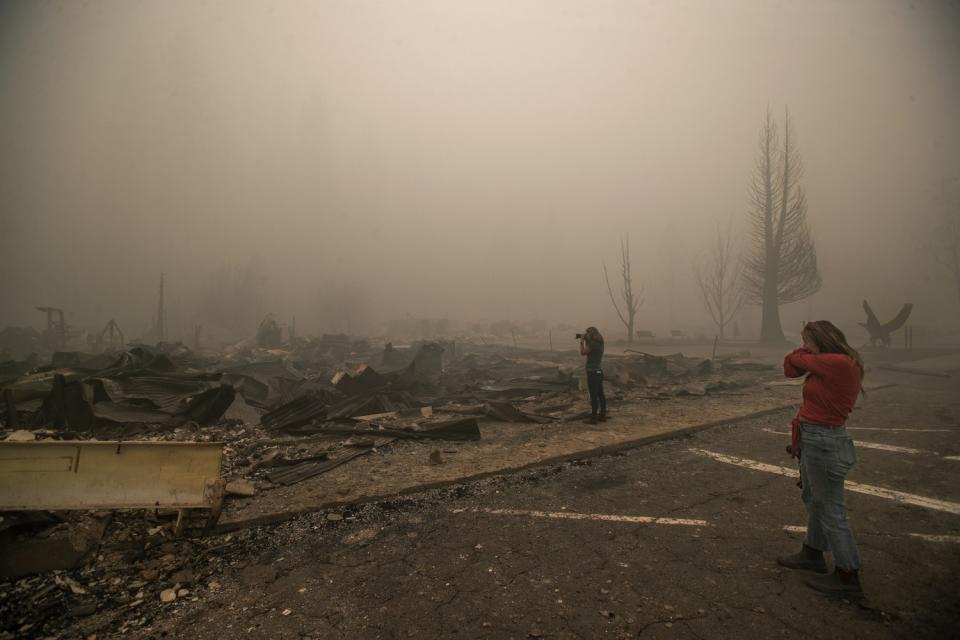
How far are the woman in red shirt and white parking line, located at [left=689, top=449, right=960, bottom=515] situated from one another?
2.19 meters

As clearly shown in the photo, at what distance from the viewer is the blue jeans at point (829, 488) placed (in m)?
2.87

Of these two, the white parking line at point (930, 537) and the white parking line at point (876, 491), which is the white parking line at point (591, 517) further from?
the white parking line at point (876, 491)

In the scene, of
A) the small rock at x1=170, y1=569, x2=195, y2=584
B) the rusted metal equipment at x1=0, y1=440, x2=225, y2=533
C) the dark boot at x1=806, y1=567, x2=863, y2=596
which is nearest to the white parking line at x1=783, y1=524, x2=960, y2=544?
the dark boot at x1=806, y1=567, x2=863, y2=596

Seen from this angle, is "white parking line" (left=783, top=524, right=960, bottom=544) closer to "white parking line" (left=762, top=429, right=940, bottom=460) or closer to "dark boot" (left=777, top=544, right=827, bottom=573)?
"dark boot" (left=777, top=544, right=827, bottom=573)

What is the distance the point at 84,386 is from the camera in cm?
714

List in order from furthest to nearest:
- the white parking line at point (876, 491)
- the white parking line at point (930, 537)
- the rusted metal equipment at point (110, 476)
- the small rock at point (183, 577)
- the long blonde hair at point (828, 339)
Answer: the white parking line at point (876, 491) < the white parking line at point (930, 537) < the rusted metal equipment at point (110, 476) < the small rock at point (183, 577) < the long blonde hair at point (828, 339)

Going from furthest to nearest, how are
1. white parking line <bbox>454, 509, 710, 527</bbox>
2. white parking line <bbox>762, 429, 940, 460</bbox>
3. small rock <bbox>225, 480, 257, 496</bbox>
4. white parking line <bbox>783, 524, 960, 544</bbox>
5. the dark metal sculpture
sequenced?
the dark metal sculpture < white parking line <bbox>762, 429, 940, 460</bbox> < small rock <bbox>225, 480, 257, 496</bbox> < white parking line <bbox>454, 509, 710, 527</bbox> < white parking line <bbox>783, 524, 960, 544</bbox>

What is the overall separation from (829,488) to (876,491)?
8.54 ft

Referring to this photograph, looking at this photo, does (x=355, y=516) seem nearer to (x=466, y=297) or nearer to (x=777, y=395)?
(x=777, y=395)

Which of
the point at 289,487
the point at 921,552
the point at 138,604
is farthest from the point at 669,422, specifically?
the point at 138,604

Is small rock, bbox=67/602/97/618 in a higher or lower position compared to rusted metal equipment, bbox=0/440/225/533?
lower

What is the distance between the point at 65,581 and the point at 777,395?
41.4 ft

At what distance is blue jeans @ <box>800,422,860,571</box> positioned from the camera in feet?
9.40

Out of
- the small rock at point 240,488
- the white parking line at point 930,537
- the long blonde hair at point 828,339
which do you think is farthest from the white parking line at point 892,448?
the small rock at point 240,488
